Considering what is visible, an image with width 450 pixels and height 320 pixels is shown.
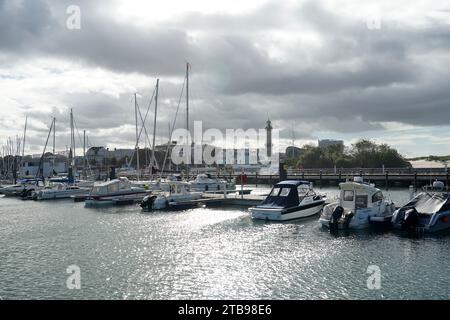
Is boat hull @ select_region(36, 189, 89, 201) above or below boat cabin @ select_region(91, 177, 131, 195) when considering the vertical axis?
below

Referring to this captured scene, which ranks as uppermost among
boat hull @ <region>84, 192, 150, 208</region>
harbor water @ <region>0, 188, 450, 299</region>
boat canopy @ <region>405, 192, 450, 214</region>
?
boat canopy @ <region>405, 192, 450, 214</region>

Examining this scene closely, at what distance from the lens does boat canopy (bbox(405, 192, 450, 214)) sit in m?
30.7

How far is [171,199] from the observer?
47.3 metres

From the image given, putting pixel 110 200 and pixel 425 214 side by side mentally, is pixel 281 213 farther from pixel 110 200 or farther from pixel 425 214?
pixel 110 200

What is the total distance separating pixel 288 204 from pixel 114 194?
25739mm

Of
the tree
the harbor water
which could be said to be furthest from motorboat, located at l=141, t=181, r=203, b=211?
the tree

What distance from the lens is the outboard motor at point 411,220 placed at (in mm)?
29062

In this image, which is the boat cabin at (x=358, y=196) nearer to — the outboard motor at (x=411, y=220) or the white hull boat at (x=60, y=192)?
the outboard motor at (x=411, y=220)

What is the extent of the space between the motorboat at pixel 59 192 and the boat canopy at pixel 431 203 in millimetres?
46681

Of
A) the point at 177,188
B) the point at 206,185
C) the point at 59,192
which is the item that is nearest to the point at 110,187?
the point at 177,188

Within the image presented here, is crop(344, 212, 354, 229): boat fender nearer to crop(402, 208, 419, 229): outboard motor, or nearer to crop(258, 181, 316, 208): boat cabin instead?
crop(402, 208, 419, 229): outboard motor

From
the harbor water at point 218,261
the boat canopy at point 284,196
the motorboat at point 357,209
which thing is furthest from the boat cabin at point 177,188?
the motorboat at point 357,209

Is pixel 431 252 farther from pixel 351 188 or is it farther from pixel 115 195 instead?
pixel 115 195

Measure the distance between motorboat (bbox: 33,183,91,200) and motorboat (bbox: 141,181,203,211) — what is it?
20.3 metres
